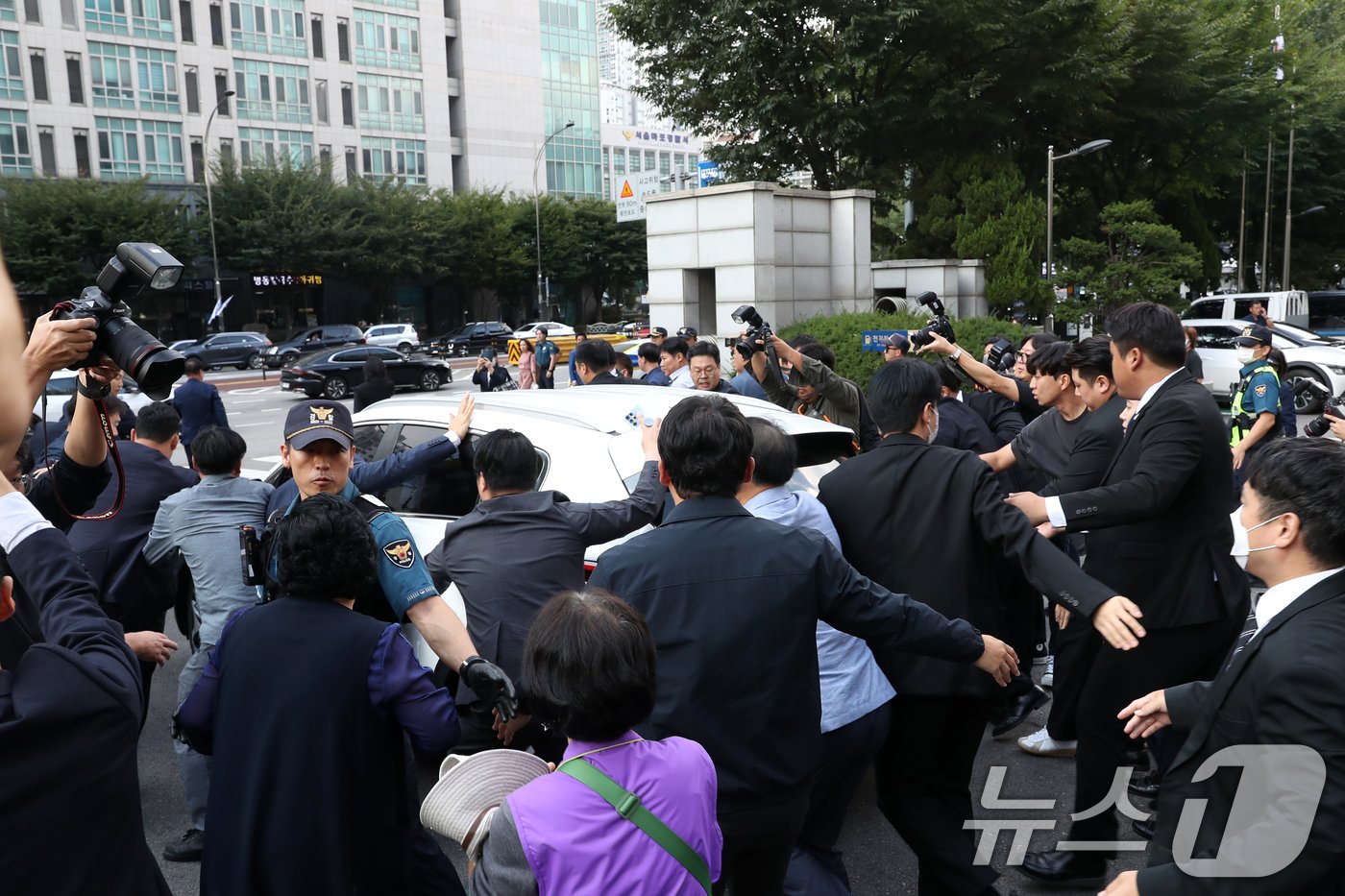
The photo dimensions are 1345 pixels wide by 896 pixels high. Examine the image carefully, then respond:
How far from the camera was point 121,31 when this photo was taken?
146 ft

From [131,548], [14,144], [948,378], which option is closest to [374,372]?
→ [131,548]

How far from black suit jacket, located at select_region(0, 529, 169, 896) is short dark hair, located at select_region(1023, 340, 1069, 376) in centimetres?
457

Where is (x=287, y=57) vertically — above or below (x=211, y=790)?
above

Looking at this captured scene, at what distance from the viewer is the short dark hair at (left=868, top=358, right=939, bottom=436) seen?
3.53 m

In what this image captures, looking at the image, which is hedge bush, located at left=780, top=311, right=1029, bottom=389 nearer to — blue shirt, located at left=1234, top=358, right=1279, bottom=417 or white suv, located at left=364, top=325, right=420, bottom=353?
blue shirt, located at left=1234, top=358, right=1279, bottom=417

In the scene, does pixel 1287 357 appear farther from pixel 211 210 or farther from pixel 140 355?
pixel 211 210

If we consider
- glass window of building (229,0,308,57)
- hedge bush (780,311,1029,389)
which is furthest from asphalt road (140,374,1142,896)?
glass window of building (229,0,308,57)

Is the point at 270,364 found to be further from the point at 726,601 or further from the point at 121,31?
the point at 726,601

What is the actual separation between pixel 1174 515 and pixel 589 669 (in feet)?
8.58

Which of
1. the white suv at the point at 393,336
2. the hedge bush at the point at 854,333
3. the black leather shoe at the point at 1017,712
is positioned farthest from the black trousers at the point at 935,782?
the white suv at the point at 393,336

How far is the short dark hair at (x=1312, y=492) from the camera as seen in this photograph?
2.21 m

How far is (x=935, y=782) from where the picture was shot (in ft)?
11.4

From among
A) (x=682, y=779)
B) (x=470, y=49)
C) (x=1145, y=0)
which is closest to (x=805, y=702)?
(x=682, y=779)

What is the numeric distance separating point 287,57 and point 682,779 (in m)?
55.0
